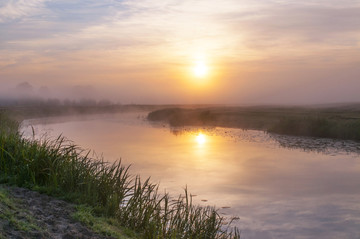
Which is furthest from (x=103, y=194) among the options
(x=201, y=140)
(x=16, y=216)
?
(x=201, y=140)

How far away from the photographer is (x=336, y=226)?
886cm

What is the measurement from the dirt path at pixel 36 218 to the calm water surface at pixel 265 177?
3.74m

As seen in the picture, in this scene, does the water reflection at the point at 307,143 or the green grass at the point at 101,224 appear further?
the water reflection at the point at 307,143

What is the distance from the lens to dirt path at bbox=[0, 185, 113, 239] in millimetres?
5250

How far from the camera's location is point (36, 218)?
5.83m

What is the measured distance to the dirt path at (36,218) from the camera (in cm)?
525

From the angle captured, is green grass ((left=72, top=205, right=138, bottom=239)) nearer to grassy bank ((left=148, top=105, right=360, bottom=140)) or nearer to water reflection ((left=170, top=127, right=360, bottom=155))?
water reflection ((left=170, top=127, right=360, bottom=155))

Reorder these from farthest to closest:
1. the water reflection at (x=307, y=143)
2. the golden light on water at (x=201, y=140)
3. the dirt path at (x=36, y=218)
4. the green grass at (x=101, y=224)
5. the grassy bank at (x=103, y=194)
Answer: the golden light on water at (x=201, y=140) < the water reflection at (x=307, y=143) < the grassy bank at (x=103, y=194) < the green grass at (x=101, y=224) < the dirt path at (x=36, y=218)

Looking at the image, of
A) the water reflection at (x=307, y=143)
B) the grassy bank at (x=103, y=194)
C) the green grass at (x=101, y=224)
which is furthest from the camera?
the water reflection at (x=307, y=143)

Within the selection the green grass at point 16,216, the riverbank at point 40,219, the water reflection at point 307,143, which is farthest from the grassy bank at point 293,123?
the green grass at point 16,216

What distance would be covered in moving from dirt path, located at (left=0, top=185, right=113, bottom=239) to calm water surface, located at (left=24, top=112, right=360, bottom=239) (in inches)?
147

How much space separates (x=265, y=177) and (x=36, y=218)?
10.4 meters

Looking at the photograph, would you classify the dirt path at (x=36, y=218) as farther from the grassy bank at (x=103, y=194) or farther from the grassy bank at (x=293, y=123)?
the grassy bank at (x=293, y=123)

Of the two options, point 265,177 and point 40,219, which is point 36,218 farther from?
point 265,177
